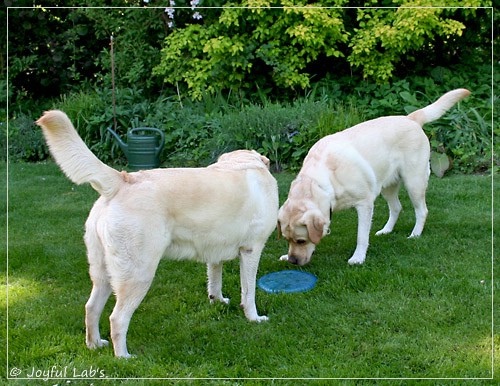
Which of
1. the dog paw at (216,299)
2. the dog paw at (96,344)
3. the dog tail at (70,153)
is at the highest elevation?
the dog tail at (70,153)

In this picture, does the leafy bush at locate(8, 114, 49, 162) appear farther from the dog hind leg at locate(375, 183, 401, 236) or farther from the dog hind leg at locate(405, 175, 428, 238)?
the dog hind leg at locate(405, 175, 428, 238)

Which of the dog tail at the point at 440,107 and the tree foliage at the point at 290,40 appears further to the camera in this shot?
the tree foliage at the point at 290,40

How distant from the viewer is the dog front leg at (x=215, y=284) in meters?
4.11

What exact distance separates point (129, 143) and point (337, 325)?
520cm

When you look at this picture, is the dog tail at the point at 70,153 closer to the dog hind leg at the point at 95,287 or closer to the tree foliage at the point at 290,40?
the dog hind leg at the point at 95,287

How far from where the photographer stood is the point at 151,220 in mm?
3258

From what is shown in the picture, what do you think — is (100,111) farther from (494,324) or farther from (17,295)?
(494,324)

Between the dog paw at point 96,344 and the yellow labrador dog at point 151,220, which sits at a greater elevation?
the yellow labrador dog at point 151,220

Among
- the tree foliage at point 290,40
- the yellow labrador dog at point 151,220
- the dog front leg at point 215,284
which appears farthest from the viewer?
the tree foliage at point 290,40

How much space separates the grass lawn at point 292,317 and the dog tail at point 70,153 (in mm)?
1049

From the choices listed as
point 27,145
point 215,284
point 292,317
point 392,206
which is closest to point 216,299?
point 215,284

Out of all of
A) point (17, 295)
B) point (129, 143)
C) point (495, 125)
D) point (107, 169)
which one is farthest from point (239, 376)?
point (495, 125)

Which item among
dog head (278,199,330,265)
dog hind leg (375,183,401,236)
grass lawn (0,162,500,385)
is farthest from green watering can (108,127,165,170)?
dog head (278,199,330,265)

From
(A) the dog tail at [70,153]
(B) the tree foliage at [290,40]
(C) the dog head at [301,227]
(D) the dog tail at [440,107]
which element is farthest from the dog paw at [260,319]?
(B) the tree foliage at [290,40]
